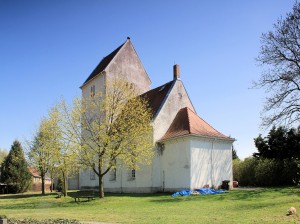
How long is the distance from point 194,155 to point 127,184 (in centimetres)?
897

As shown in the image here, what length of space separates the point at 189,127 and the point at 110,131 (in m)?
7.00

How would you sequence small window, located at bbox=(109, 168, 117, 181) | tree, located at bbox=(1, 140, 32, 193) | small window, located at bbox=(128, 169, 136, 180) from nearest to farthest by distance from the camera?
1. small window, located at bbox=(128, 169, 136, 180)
2. small window, located at bbox=(109, 168, 117, 181)
3. tree, located at bbox=(1, 140, 32, 193)

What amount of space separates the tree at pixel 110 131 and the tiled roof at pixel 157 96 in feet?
10.1

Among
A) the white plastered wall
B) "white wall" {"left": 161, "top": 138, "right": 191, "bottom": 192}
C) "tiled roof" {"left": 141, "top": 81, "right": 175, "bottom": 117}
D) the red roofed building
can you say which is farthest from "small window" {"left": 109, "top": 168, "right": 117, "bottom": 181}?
"tiled roof" {"left": 141, "top": 81, "right": 175, "bottom": 117}

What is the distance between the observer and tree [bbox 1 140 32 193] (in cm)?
4772

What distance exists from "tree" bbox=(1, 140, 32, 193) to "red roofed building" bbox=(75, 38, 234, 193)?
17.8 meters

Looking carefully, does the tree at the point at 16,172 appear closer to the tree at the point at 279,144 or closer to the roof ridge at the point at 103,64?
the roof ridge at the point at 103,64

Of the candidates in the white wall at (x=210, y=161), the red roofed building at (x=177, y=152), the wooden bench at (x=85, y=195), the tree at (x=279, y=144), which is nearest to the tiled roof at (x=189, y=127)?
the red roofed building at (x=177, y=152)

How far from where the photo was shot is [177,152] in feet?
96.4

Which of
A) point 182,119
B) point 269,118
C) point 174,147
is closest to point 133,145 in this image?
point 174,147

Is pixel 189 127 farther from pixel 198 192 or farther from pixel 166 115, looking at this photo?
pixel 198 192

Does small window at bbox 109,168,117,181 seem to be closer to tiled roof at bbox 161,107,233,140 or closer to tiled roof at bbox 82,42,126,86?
tiled roof at bbox 161,107,233,140

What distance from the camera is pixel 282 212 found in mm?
14773

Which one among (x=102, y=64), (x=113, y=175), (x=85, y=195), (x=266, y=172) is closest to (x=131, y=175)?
(x=113, y=175)
